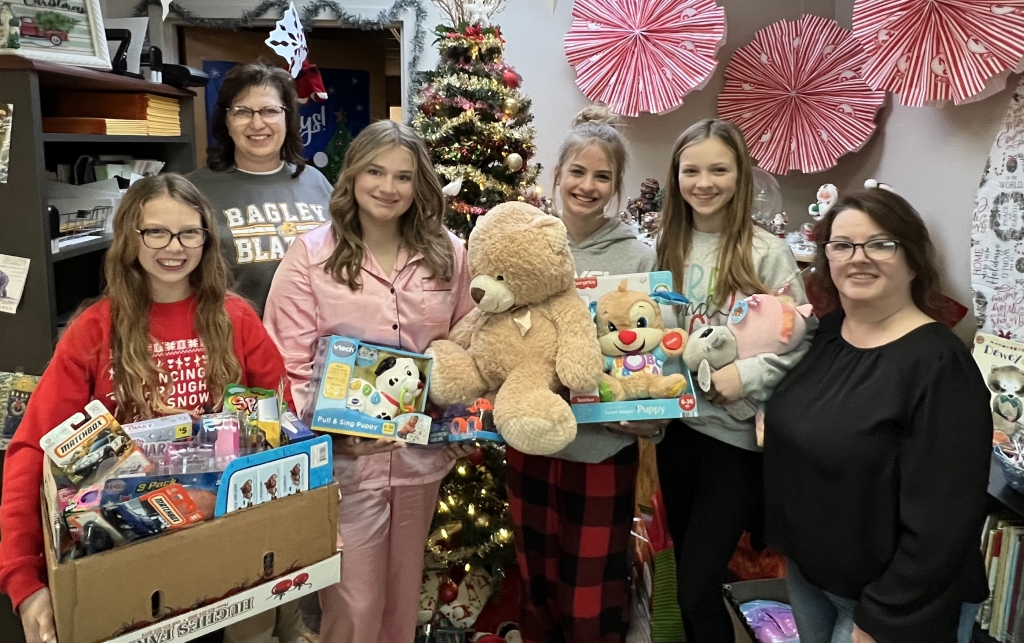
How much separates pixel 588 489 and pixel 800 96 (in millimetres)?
2317

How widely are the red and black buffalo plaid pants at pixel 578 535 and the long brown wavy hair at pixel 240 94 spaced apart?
3.90ft

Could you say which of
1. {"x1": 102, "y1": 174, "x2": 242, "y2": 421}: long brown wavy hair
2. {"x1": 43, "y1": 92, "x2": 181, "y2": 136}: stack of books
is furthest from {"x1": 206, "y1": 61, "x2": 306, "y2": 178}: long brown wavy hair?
{"x1": 102, "y1": 174, "x2": 242, "y2": 421}: long brown wavy hair

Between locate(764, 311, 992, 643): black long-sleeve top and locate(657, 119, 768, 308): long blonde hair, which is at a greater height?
locate(657, 119, 768, 308): long blonde hair

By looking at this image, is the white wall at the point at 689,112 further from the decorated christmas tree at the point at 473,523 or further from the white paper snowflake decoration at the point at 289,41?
the decorated christmas tree at the point at 473,523

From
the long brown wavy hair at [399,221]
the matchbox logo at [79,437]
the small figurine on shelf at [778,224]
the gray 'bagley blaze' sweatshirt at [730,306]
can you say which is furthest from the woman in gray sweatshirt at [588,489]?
the small figurine on shelf at [778,224]

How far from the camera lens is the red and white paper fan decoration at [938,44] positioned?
199cm

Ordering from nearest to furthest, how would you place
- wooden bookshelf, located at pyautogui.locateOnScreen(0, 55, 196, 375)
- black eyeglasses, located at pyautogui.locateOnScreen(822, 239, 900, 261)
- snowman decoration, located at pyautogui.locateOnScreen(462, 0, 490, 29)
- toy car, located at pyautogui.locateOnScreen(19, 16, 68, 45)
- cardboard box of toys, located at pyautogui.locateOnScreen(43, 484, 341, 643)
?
1. cardboard box of toys, located at pyautogui.locateOnScreen(43, 484, 341, 643)
2. black eyeglasses, located at pyautogui.locateOnScreen(822, 239, 900, 261)
3. wooden bookshelf, located at pyautogui.locateOnScreen(0, 55, 196, 375)
4. toy car, located at pyautogui.locateOnScreen(19, 16, 68, 45)
5. snowman decoration, located at pyautogui.locateOnScreen(462, 0, 490, 29)

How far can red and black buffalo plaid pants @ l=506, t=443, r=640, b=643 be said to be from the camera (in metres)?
1.75

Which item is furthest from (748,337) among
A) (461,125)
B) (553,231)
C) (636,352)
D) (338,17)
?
(338,17)

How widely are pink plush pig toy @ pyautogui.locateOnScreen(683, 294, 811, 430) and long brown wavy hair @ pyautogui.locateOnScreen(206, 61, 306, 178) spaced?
137cm

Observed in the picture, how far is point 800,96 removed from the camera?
3.18m

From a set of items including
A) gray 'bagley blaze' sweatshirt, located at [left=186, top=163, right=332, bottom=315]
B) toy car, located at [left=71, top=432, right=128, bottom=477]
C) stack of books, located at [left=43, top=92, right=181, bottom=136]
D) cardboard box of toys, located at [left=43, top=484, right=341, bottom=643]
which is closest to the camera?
cardboard box of toys, located at [left=43, top=484, right=341, bottom=643]

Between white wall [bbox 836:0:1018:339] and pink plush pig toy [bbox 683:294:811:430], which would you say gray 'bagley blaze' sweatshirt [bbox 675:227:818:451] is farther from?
white wall [bbox 836:0:1018:339]

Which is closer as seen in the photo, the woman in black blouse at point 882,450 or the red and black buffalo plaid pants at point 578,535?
the woman in black blouse at point 882,450
